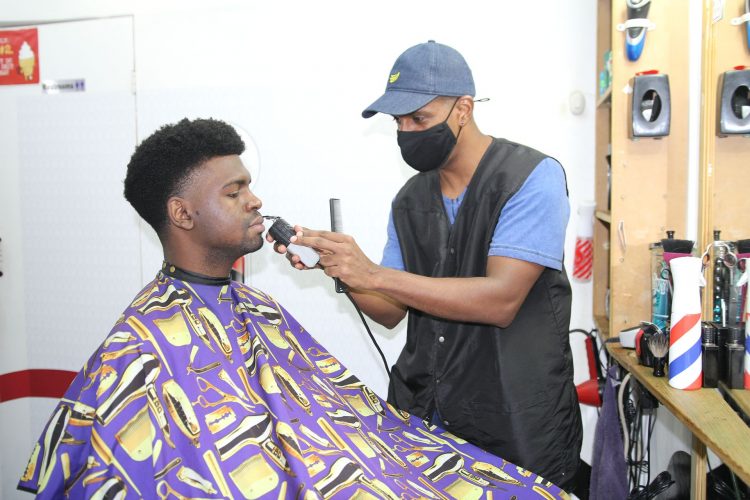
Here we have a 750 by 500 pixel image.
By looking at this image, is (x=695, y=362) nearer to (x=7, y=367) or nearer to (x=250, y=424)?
(x=250, y=424)

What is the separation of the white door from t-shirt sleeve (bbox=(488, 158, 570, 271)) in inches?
87.6

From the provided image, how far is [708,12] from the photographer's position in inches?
73.5

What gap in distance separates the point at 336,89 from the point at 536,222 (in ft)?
5.37

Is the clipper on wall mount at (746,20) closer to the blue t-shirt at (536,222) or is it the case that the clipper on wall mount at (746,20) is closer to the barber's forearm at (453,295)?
the blue t-shirt at (536,222)

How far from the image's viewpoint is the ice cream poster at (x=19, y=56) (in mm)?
3207

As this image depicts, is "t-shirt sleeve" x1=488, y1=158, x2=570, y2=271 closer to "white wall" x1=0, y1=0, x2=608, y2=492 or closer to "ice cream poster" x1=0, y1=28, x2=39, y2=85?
"white wall" x1=0, y1=0, x2=608, y2=492

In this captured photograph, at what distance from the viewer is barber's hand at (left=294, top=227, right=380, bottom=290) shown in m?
1.47

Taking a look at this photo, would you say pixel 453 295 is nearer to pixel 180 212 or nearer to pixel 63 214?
pixel 180 212

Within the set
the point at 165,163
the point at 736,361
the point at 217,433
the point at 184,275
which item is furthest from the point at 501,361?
the point at 165,163

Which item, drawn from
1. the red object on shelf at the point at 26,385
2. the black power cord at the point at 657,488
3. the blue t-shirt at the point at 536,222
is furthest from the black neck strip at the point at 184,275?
the red object on shelf at the point at 26,385

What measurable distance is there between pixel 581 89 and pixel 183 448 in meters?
2.22

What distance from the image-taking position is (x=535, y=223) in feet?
4.97

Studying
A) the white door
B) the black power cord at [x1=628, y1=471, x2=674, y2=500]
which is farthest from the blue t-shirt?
the white door

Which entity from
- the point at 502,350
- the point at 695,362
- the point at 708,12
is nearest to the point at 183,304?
the point at 502,350
